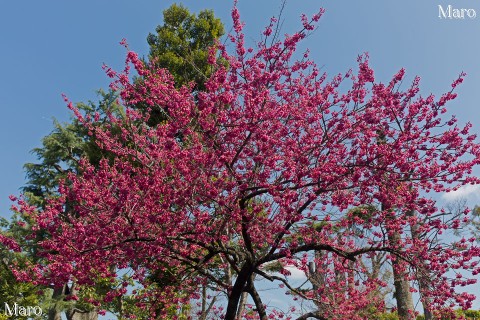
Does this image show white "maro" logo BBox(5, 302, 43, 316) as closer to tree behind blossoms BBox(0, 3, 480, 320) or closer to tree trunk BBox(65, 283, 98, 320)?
tree trunk BBox(65, 283, 98, 320)

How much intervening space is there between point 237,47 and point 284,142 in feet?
6.84

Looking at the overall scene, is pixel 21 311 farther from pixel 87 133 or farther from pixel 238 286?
pixel 238 286

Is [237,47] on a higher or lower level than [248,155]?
higher

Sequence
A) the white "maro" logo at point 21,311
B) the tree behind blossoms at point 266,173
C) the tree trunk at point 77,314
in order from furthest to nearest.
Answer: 1. the white "maro" logo at point 21,311
2. the tree trunk at point 77,314
3. the tree behind blossoms at point 266,173

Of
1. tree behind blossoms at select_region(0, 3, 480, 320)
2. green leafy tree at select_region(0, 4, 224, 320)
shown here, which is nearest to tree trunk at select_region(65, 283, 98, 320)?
green leafy tree at select_region(0, 4, 224, 320)

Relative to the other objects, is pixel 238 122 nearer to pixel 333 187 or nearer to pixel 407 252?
pixel 333 187

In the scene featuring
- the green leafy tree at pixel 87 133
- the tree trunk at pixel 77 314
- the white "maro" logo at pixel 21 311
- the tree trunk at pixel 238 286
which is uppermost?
the green leafy tree at pixel 87 133

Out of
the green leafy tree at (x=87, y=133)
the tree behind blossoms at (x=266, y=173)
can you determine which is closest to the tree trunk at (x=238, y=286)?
the tree behind blossoms at (x=266, y=173)

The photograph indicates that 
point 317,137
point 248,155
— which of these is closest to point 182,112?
point 248,155

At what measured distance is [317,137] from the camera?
25.6 ft

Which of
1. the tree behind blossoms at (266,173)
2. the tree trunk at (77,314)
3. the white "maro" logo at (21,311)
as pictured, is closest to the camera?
the tree behind blossoms at (266,173)

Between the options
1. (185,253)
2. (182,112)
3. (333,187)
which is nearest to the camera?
(182,112)

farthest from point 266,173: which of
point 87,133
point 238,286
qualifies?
point 87,133

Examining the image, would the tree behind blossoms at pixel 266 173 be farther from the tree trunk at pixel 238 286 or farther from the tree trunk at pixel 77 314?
the tree trunk at pixel 77 314
